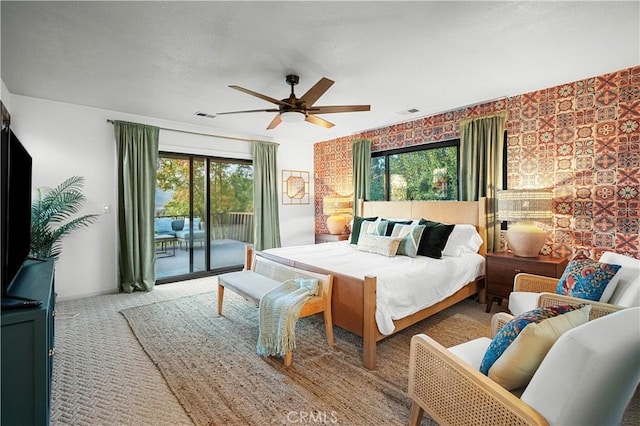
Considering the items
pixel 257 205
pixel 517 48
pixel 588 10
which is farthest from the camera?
pixel 257 205

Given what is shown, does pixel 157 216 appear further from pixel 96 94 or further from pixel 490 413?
pixel 490 413

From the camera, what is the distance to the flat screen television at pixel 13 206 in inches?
54.1

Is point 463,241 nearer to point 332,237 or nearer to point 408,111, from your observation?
point 408,111

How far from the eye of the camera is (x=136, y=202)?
14.0ft

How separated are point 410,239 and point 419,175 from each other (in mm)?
1564

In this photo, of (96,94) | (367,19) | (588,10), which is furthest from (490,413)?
(96,94)

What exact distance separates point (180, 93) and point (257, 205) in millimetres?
2349

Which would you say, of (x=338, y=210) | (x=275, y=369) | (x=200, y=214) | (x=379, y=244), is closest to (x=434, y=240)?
(x=379, y=244)

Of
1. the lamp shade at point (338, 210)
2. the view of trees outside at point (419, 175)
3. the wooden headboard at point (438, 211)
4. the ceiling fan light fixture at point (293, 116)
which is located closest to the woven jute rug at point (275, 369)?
the wooden headboard at point (438, 211)

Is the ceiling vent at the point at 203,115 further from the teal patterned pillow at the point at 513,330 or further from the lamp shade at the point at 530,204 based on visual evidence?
the teal patterned pillow at the point at 513,330

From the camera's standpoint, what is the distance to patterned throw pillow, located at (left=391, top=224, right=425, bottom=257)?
3447mm

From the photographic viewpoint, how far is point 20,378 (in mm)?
1278

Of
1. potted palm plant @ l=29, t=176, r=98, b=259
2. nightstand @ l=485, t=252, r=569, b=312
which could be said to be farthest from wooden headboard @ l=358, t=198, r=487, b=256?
potted palm plant @ l=29, t=176, r=98, b=259

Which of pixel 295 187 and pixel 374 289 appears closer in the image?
pixel 374 289
